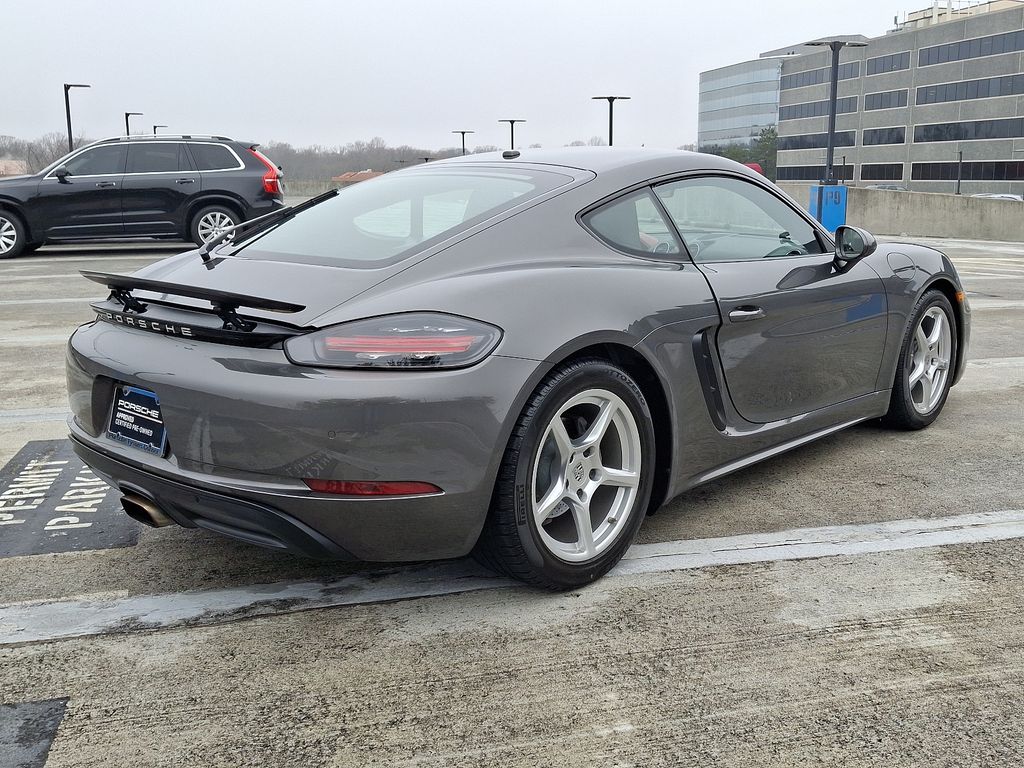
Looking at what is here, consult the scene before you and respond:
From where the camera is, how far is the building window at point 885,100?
302 feet

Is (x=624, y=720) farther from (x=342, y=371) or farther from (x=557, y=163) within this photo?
(x=557, y=163)

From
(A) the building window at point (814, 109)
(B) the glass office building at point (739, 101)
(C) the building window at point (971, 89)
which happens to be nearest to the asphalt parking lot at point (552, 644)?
(C) the building window at point (971, 89)

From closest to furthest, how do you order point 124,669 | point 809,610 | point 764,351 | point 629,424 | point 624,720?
1. point 624,720
2. point 124,669
3. point 809,610
4. point 629,424
5. point 764,351

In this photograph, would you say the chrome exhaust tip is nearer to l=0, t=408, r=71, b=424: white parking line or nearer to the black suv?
l=0, t=408, r=71, b=424: white parking line

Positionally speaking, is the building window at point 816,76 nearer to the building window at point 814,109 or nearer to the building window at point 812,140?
the building window at point 814,109

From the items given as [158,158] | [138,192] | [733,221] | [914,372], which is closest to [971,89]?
[158,158]

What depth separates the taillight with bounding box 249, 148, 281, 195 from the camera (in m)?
15.5

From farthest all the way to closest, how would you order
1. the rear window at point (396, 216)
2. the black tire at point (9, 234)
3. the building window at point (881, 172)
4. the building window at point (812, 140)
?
the building window at point (812, 140)
the building window at point (881, 172)
the black tire at point (9, 234)
the rear window at point (396, 216)

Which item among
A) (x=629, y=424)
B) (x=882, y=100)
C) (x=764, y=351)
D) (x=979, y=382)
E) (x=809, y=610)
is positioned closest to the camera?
(x=809, y=610)

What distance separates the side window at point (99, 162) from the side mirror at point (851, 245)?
1320 centimetres

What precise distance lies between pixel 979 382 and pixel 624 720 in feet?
15.2

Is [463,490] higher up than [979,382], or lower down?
higher up

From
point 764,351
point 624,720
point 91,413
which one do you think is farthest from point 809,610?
point 91,413

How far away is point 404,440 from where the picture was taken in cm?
264
